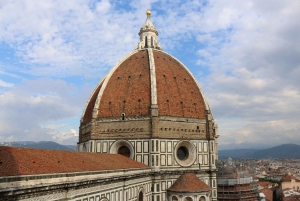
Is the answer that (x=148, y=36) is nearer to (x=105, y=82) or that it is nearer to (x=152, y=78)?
(x=152, y=78)

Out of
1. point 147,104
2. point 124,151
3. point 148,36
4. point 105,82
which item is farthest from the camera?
point 148,36

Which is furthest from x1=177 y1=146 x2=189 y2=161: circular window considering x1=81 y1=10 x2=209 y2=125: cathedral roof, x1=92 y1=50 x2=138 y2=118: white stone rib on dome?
x1=92 y1=50 x2=138 y2=118: white stone rib on dome

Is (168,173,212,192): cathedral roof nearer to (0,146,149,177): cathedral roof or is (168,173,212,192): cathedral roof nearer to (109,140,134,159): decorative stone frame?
(109,140,134,159): decorative stone frame

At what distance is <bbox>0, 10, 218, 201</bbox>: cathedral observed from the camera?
81.1 ft

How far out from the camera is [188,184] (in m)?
25.3

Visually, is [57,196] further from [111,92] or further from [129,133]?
[111,92]

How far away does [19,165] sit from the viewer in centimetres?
1173

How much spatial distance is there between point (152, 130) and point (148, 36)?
13855 millimetres

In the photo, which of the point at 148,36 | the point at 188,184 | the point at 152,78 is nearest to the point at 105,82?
the point at 152,78

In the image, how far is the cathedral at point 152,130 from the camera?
2473 centimetres

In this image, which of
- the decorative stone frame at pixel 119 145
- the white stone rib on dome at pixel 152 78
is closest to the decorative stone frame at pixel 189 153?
the decorative stone frame at pixel 119 145

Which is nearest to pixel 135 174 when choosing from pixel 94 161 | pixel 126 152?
pixel 94 161

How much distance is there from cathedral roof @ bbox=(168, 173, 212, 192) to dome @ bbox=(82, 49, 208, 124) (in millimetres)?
5880

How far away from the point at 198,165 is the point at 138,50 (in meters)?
14.6
